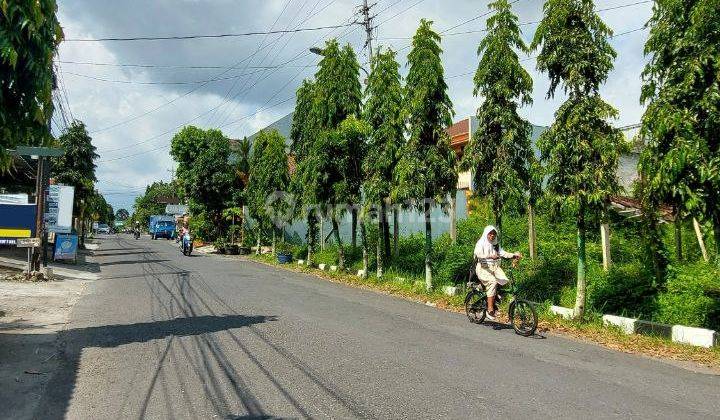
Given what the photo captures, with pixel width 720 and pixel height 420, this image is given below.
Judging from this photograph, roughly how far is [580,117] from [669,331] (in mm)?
4183

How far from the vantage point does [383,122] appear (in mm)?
17500

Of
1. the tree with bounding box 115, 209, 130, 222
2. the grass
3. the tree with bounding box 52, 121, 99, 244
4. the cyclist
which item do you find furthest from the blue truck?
the tree with bounding box 115, 209, 130, 222

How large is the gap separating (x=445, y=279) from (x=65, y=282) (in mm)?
11563

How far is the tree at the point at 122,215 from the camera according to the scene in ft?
607

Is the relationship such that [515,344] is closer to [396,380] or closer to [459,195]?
[396,380]

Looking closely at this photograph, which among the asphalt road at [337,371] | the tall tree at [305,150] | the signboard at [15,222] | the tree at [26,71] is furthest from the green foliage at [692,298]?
the signboard at [15,222]

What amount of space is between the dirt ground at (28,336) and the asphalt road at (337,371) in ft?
0.71

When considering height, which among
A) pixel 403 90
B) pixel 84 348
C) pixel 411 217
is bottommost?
pixel 84 348

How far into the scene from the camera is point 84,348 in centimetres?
766

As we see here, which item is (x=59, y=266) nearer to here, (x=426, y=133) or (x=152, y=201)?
(x=426, y=133)

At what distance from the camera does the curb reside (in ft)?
28.1

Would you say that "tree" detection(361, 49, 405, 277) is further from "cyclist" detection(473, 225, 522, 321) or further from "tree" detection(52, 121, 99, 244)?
"tree" detection(52, 121, 99, 244)

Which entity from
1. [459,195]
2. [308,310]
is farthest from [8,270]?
[459,195]

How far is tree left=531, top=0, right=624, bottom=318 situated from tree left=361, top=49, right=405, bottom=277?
6.33 m
